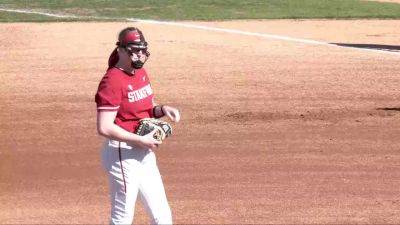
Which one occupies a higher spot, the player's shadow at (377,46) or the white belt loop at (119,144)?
the white belt loop at (119,144)

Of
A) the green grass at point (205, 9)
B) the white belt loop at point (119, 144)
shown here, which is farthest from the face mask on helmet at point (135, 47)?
the green grass at point (205, 9)

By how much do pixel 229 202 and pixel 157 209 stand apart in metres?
3.57

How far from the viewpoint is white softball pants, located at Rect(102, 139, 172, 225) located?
8.45 m

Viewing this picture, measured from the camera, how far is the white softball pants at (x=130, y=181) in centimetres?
845

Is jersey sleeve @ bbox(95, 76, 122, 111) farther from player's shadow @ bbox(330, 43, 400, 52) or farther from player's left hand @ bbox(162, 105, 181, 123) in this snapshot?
player's shadow @ bbox(330, 43, 400, 52)

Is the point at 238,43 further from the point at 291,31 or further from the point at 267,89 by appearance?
the point at 267,89

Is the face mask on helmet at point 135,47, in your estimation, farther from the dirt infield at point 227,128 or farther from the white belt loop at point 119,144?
the dirt infield at point 227,128

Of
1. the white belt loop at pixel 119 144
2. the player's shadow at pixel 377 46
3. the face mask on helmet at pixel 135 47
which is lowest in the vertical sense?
the player's shadow at pixel 377 46

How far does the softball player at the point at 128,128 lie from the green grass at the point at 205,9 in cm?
2262

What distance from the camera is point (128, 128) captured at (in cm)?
848

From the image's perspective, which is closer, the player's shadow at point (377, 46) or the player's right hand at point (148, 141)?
the player's right hand at point (148, 141)

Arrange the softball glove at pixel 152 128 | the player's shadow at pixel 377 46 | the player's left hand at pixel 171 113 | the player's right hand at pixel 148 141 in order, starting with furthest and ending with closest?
the player's shadow at pixel 377 46 → the player's left hand at pixel 171 113 → the softball glove at pixel 152 128 → the player's right hand at pixel 148 141

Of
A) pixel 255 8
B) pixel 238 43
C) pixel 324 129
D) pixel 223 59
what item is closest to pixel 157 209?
pixel 324 129

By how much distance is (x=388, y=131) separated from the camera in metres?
16.2
